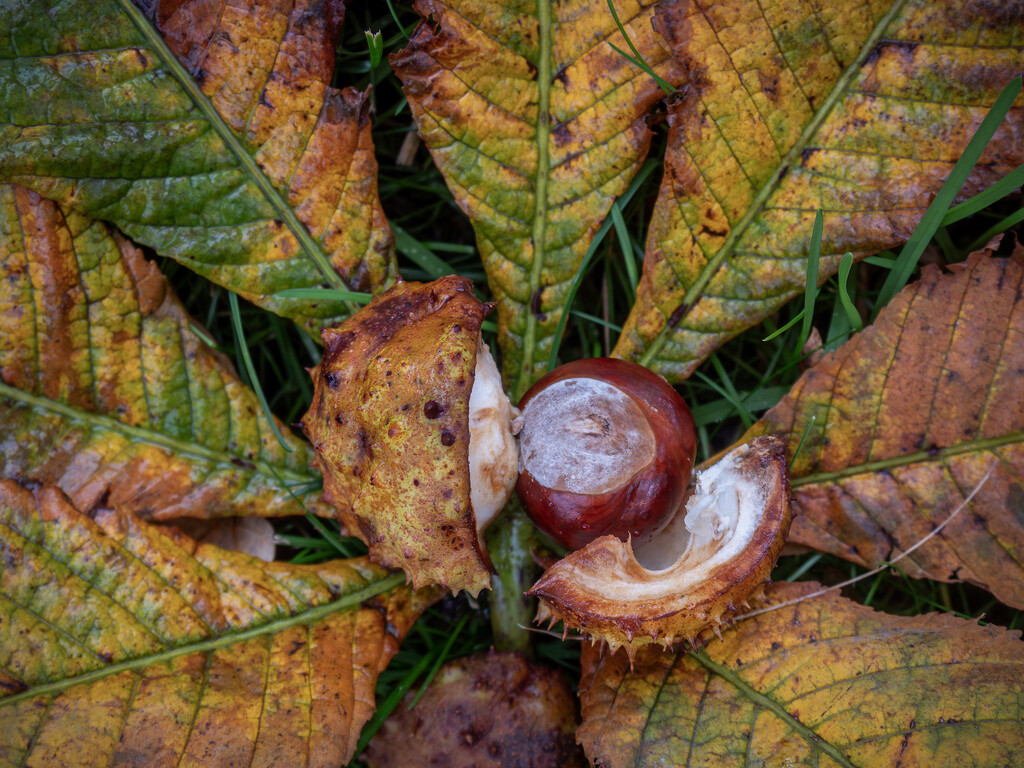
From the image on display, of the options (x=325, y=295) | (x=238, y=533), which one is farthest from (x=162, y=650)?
(x=325, y=295)

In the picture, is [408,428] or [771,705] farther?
[771,705]

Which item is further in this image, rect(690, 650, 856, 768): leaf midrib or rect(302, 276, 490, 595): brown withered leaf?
rect(690, 650, 856, 768): leaf midrib

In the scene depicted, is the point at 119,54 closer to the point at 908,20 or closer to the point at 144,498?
the point at 144,498

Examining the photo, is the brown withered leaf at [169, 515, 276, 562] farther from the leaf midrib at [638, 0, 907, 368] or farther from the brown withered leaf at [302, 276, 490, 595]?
the leaf midrib at [638, 0, 907, 368]

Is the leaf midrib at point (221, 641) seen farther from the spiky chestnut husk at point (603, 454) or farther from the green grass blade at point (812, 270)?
the green grass blade at point (812, 270)

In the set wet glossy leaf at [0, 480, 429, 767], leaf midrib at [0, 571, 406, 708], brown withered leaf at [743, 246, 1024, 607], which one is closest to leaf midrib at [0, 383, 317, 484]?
Answer: wet glossy leaf at [0, 480, 429, 767]

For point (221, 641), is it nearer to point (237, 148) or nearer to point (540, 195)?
point (237, 148)

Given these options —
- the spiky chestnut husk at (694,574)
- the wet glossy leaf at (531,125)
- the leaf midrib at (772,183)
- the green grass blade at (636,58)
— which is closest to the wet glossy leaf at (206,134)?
the wet glossy leaf at (531,125)
